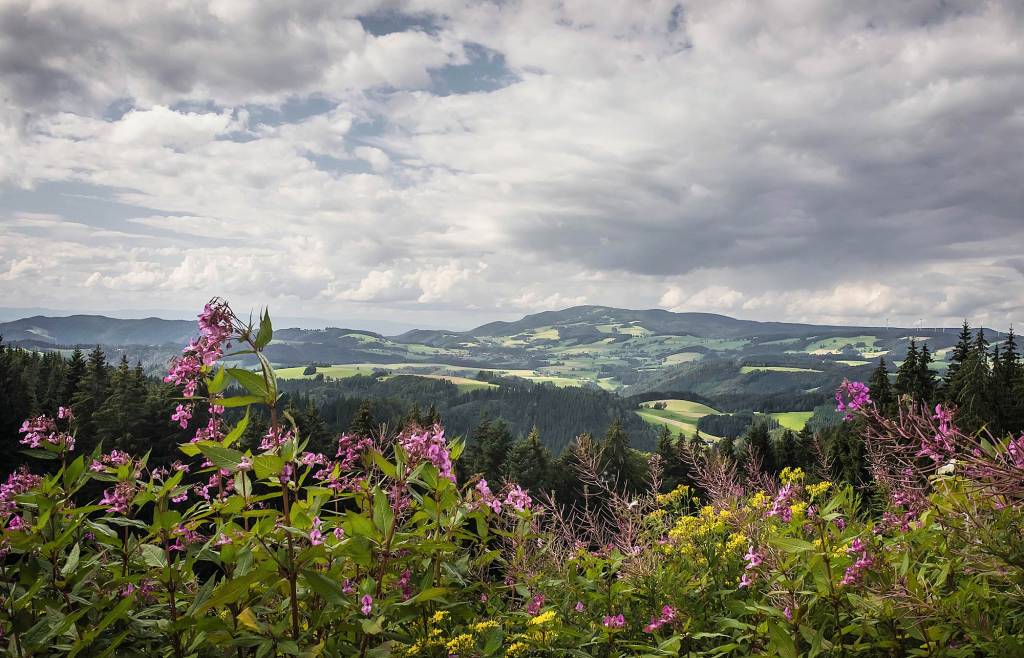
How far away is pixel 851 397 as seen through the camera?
182 inches

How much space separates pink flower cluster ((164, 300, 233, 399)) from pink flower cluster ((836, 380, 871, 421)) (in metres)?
4.57

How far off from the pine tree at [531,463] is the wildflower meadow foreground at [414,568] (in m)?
59.0

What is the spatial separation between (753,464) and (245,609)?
18.2ft

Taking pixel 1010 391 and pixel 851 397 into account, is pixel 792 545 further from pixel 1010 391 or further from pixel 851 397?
pixel 1010 391

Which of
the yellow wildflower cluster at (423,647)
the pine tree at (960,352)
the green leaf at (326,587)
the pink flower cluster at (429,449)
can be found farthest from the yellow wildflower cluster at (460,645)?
the pine tree at (960,352)

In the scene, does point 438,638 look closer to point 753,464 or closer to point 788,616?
point 788,616

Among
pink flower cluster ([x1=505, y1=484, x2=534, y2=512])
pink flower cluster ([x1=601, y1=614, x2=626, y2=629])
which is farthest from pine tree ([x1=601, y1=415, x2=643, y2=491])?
pink flower cluster ([x1=601, y1=614, x2=626, y2=629])

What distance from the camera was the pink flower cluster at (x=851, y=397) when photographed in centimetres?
445

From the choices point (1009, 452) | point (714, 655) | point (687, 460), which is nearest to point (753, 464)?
point (687, 460)

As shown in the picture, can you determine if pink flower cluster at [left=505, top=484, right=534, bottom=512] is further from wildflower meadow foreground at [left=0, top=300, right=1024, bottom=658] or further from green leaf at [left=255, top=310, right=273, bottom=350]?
green leaf at [left=255, top=310, right=273, bottom=350]

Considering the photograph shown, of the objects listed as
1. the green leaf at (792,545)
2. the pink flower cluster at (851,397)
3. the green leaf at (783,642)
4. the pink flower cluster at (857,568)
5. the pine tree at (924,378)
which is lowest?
the pine tree at (924,378)

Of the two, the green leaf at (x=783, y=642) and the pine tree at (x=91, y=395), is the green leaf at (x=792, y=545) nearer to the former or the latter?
the green leaf at (x=783, y=642)

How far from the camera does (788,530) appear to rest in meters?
4.36

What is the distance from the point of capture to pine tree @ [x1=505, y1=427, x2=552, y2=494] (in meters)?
63.1
